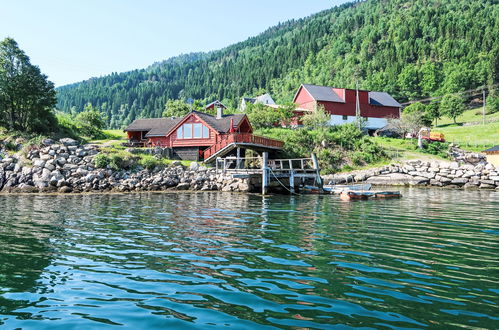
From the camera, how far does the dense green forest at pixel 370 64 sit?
110 m

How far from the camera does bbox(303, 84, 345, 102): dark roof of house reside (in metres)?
64.1

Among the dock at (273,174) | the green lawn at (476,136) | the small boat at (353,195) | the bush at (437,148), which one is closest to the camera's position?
the small boat at (353,195)

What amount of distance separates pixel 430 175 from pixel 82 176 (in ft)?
123

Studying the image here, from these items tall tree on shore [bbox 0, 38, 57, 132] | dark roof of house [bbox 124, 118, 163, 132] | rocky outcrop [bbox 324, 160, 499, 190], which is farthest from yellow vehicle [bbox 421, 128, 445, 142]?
tall tree on shore [bbox 0, 38, 57, 132]

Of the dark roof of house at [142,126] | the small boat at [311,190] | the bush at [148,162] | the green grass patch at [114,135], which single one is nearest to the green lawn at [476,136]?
the small boat at [311,190]

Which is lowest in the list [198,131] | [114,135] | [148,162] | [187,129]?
[148,162]

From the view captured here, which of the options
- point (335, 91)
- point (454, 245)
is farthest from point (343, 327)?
point (335, 91)

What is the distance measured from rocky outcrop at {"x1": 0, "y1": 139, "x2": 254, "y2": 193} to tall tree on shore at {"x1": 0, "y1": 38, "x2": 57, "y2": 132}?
6.53 m

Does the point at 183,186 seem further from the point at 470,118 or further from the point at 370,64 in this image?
the point at 370,64

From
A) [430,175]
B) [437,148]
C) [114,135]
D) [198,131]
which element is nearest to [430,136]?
[437,148]

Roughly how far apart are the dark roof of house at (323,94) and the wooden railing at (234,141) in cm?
2483

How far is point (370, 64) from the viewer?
132375 millimetres

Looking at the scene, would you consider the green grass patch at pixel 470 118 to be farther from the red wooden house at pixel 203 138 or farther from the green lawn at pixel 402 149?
the red wooden house at pixel 203 138

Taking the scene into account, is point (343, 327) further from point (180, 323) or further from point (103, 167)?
point (103, 167)
